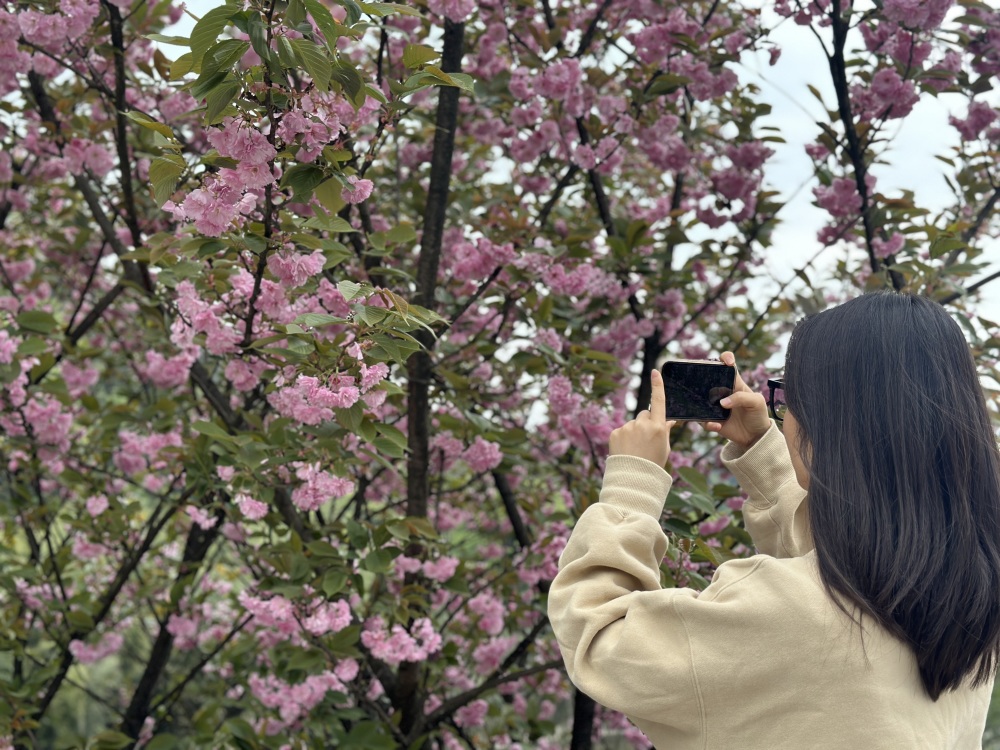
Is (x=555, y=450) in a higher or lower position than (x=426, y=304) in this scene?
lower

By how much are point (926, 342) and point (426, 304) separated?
150cm

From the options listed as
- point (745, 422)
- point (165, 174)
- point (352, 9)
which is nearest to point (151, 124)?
point (165, 174)

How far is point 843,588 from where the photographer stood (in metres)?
0.96

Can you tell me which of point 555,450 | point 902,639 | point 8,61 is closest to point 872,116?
point 555,450

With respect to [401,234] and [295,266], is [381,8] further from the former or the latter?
[401,234]

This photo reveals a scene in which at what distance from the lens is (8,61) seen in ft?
8.47

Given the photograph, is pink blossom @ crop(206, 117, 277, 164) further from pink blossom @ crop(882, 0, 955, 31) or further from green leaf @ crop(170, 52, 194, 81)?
pink blossom @ crop(882, 0, 955, 31)

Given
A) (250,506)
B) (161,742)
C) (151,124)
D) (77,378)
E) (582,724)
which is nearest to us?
(151,124)

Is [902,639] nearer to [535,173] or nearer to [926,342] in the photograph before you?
[926,342]

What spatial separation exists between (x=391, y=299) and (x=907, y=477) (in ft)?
2.82

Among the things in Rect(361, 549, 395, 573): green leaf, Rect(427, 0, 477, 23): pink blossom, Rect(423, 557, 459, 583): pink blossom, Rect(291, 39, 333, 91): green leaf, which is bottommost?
Rect(423, 557, 459, 583): pink blossom

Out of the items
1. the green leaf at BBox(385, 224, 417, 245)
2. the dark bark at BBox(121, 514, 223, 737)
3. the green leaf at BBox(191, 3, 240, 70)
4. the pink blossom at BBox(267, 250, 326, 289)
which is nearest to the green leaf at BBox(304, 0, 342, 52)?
the green leaf at BBox(191, 3, 240, 70)

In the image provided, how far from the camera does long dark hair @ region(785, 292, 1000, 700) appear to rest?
97 cm

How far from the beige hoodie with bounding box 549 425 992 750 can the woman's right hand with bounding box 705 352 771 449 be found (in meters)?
0.38
